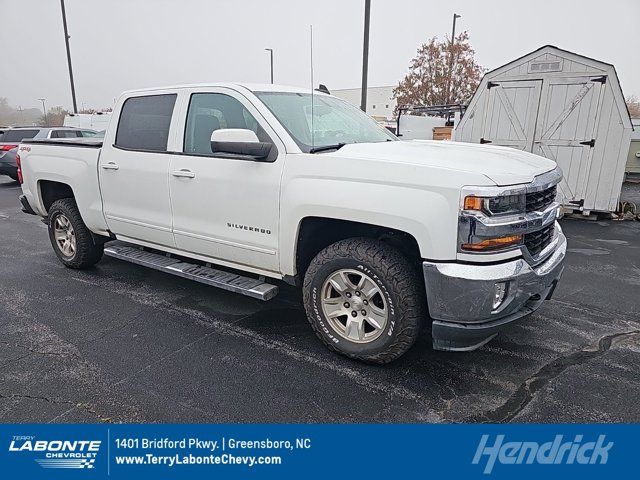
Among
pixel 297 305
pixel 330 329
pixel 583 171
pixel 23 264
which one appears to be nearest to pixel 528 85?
pixel 583 171

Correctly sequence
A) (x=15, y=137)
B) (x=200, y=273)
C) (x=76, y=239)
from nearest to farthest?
(x=200, y=273) → (x=76, y=239) → (x=15, y=137)

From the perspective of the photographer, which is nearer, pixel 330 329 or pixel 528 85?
pixel 330 329

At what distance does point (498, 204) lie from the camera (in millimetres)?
2738

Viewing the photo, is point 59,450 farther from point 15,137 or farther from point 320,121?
point 15,137

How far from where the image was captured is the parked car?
544 inches

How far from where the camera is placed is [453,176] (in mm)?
2729

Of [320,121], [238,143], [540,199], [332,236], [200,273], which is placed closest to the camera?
[540,199]

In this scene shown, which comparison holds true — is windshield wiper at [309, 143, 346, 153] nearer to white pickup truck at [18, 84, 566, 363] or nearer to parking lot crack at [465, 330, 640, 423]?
white pickup truck at [18, 84, 566, 363]

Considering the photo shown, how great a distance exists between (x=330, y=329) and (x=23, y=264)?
4.68 meters

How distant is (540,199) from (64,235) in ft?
17.2

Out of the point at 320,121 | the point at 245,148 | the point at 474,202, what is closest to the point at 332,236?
the point at 245,148

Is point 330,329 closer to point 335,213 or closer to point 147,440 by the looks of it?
point 335,213

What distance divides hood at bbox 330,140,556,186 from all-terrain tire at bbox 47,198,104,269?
3517mm

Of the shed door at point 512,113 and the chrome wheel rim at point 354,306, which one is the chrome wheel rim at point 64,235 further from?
the shed door at point 512,113
